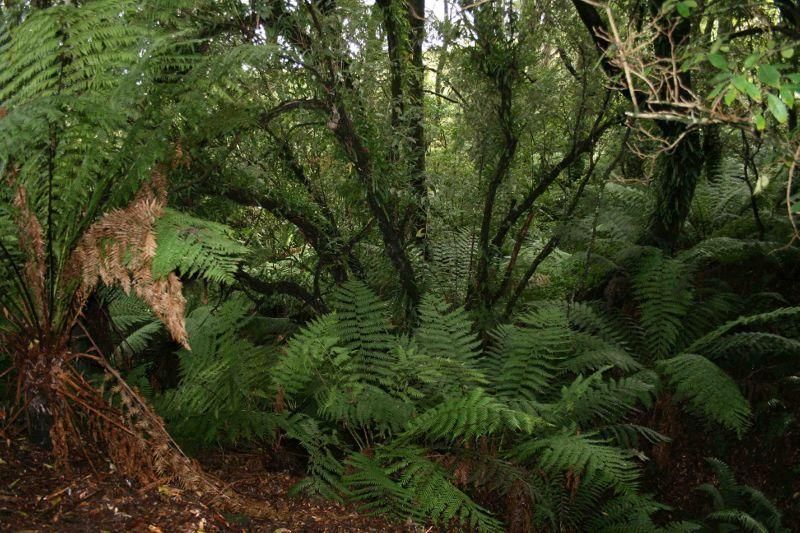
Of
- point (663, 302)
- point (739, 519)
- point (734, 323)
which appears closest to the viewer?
point (739, 519)

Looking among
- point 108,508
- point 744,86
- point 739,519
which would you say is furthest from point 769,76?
point 739,519

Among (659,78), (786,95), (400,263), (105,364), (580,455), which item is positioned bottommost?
(580,455)

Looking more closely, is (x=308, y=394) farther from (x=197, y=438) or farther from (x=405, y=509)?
(x=405, y=509)

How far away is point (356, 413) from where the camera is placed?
2711 millimetres

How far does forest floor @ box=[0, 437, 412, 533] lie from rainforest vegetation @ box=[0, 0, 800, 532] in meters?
0.07

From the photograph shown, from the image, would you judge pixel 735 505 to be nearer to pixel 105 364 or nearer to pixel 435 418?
pixel 435 418

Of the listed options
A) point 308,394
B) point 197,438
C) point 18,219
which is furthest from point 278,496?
point 18,219

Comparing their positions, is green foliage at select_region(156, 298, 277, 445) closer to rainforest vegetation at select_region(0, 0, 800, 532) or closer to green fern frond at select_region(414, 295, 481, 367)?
rainforest vegetation at select_region(0, 0, 800, 532)

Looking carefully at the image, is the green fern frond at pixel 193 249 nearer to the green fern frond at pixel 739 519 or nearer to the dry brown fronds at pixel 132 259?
the dry brown fronds at pixel 132 259

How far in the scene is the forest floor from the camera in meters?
1.63

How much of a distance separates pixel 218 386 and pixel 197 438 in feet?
0.81

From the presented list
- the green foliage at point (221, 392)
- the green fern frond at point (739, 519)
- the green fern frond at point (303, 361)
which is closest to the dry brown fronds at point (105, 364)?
the green foliage at point (221, 392)

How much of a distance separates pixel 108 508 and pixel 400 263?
94.4 inches

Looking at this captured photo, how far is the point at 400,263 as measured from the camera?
152 inches
